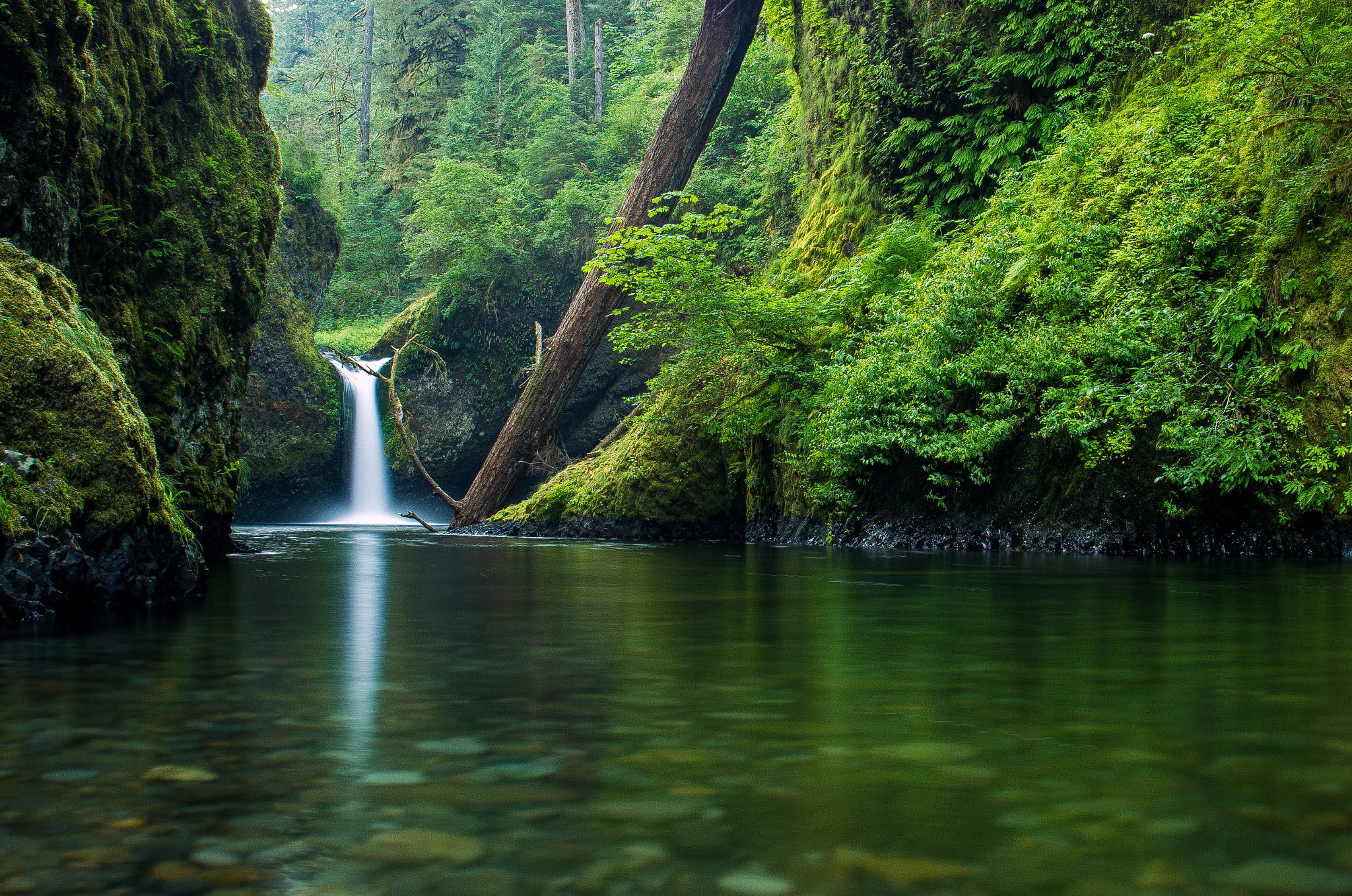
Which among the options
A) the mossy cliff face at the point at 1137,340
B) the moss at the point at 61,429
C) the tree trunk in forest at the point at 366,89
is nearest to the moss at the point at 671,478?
the mossy cliff face at the point at 1137,340

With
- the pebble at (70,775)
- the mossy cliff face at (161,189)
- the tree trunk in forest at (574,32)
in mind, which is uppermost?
the tree trunk in forest at (574,32)

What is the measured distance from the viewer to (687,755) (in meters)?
2.13

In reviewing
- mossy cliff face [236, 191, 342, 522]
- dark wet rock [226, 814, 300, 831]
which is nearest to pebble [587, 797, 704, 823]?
dark wet rock [226, 814, 300, 831]

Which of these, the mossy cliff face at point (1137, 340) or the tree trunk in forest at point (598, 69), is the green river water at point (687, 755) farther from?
the tree trunk in forest at point (598, 69)

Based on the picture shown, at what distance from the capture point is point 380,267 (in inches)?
1521

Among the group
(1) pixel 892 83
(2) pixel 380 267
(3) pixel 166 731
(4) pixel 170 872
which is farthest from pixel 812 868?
(2) pixel 380 267

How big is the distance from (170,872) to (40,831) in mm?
342

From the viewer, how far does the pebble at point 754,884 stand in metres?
1.38

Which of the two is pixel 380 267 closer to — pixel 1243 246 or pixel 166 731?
pixel 1243 246

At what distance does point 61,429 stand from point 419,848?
4190mm

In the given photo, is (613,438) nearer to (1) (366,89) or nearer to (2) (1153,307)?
(2) (1153,307)

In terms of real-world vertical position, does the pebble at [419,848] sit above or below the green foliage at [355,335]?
below

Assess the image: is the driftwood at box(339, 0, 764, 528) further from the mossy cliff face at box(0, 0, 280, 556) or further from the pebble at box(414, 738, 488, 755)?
the pebble at box(414, 738, 488, 755)

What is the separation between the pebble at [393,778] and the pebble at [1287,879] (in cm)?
145
